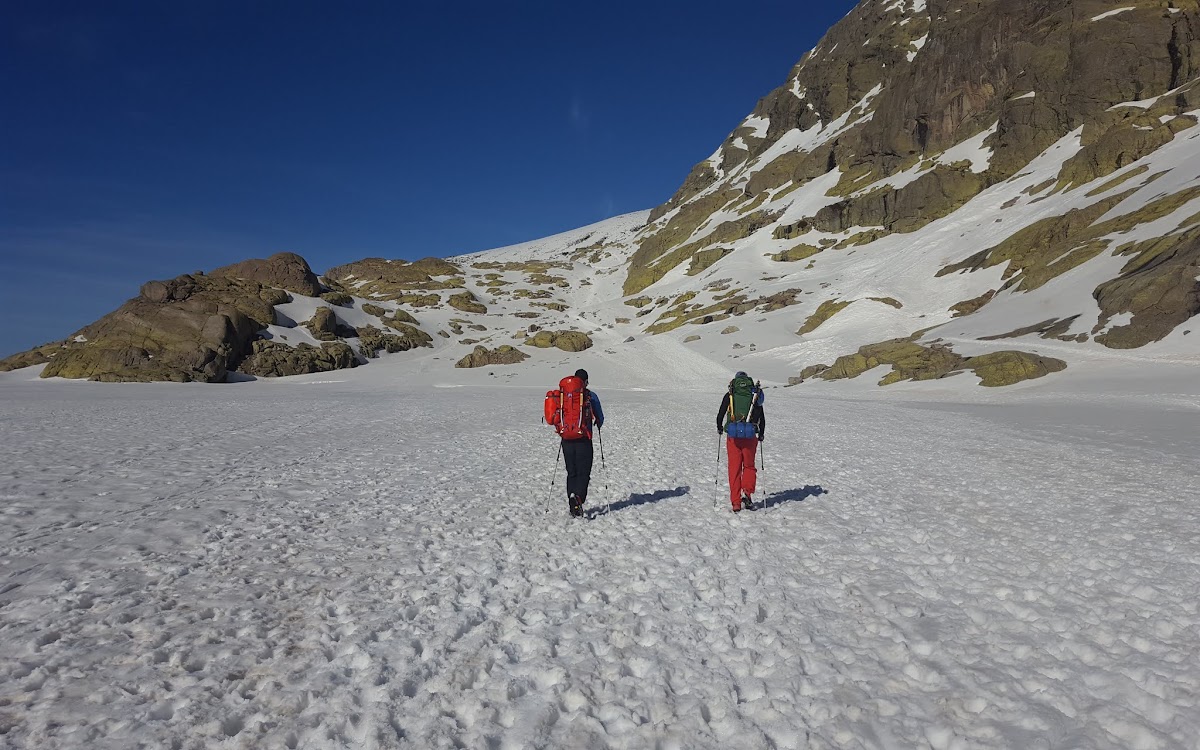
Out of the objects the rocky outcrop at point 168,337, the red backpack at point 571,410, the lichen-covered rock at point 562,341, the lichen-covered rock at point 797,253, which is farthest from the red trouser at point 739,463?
the lichen-covered rock at point 797,253

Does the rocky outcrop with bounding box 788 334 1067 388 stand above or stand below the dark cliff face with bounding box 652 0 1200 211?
below

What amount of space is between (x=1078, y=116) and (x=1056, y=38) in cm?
1478

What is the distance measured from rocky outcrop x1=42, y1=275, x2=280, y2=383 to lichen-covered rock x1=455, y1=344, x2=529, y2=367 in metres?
20.3

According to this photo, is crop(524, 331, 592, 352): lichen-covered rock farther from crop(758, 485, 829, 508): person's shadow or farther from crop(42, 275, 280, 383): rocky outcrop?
crop(758, 485, 829, 508): person's shadow

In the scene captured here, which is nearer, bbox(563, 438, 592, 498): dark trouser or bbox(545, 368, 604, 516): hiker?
bbox(545, 368, 604, 516): hiker

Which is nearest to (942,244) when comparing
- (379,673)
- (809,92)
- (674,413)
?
(674,413)

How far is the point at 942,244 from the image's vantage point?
2522 inches

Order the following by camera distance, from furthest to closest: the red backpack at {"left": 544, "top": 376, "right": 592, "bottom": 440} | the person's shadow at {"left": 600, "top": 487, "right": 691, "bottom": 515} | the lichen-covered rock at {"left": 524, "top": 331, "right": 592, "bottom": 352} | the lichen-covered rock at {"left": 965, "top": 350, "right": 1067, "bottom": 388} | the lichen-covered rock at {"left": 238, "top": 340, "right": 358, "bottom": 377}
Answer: the lichen-covered rock at {"left": 524, "top": 331, "right": 592, "bottom": 352}
the lichen-covered rock at {"left": 238, "top": 340, "right": 358, "bottom": 377}
the lichen-covered rock at {"left": 965, "top": 350, "right": 1067, "bottom": 388}
the person's shadow at {"left": 600, "top": 487, "right": 691, "bottom": 515}
the red backpack at {"left": 544, "top": 376, "right": 592, "bottom": 440}

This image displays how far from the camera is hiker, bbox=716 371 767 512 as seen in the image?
927 centimetres

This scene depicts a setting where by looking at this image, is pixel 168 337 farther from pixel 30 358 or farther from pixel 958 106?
pixel 958 106

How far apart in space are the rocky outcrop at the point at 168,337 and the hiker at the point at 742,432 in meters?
48.9

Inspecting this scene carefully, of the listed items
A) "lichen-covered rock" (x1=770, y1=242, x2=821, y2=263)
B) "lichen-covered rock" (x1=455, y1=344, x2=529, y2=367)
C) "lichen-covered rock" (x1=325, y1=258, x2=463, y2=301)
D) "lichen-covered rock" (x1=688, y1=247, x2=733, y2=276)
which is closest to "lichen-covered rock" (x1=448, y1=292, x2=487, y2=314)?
"lichen-covered rock" (x1=325, y1=258, x2=463, y2=301)

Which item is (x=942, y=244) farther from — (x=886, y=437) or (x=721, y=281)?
(x=886, y=437)

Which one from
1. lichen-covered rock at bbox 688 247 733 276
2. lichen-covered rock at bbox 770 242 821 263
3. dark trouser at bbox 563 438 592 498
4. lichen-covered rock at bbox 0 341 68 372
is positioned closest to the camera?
dark trouser at bbox 563 438 592 498
